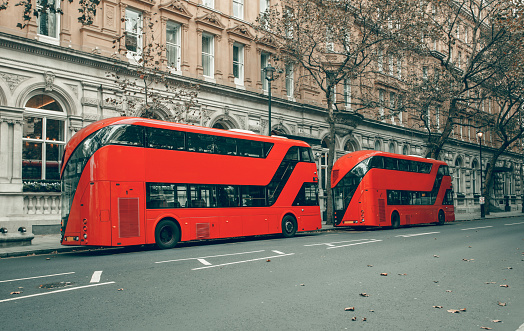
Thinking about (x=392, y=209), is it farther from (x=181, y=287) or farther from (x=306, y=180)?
(x=181, y=287)

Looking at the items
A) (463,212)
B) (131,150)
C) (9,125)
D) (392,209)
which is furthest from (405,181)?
(463,212)

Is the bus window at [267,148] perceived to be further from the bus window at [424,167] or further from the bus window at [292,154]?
the bus window at [424,167]

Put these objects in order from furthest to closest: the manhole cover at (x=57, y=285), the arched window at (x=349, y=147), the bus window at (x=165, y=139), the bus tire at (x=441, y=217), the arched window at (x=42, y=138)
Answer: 1. the arched window at (x=349, y=147)
2. the bus tire at (x=441, y=217)
3. the arched window at (x=42, y=138)
4. the bus window at (x=165, y=139)
5. the manhole cover at (x=57, y=285)

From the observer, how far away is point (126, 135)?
1438 cm

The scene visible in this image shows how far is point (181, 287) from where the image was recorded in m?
8.05

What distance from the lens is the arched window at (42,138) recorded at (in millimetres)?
19609

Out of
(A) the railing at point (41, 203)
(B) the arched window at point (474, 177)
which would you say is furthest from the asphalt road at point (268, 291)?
(B) the arched window at point (474, 177)

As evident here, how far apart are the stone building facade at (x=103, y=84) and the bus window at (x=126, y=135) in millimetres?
5068

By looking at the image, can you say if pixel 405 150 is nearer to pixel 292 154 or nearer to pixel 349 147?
pixel 349 147

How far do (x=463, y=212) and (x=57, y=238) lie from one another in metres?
43.5

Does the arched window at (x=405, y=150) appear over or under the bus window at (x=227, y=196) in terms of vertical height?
over

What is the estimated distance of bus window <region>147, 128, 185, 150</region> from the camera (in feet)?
49.4

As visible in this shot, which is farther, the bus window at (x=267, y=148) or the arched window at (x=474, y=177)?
the arched window at (x=474, y=177)

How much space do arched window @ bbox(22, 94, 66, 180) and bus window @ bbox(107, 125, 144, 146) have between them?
7281mm
